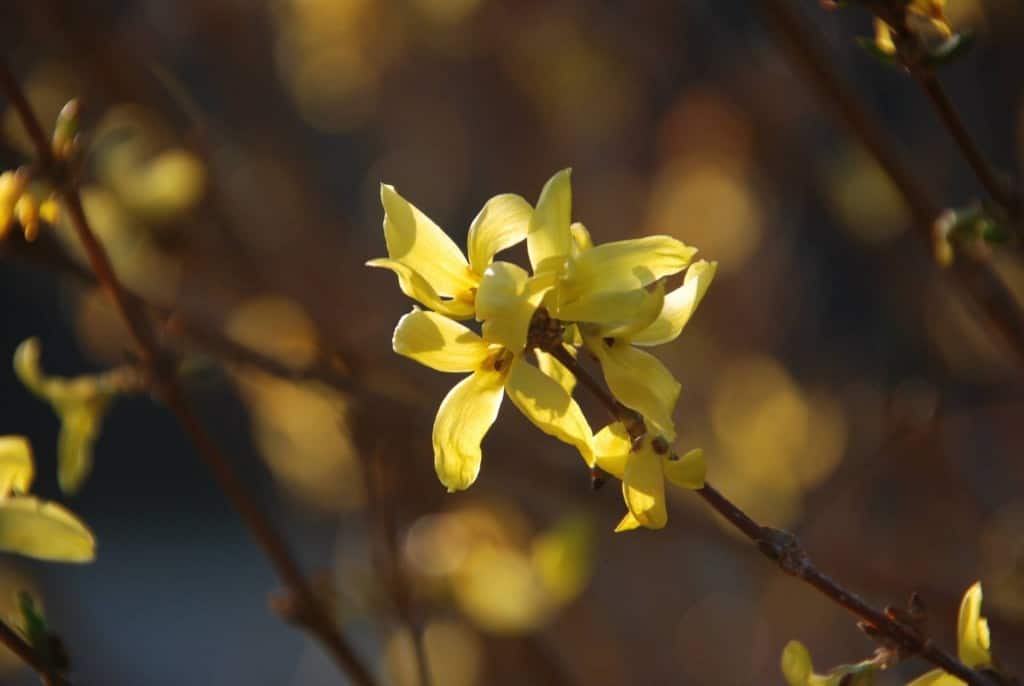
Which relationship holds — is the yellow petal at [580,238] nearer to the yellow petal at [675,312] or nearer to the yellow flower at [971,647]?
the yellow petal at [675,312]

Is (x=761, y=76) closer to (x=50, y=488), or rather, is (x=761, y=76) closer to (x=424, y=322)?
(x=424, y=322)

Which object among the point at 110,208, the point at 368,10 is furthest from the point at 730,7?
the point at 110,208

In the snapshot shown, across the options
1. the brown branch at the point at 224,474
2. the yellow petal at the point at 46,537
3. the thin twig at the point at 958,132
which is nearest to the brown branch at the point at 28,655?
the yellow petal at the point at 46,537

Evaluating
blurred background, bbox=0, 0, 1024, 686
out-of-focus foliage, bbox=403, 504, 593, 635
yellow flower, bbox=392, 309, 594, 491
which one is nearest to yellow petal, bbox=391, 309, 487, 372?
yellow flower, bbox=392, 309, 594, 491

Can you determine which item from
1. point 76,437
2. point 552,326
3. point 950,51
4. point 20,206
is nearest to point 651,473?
point 552,326

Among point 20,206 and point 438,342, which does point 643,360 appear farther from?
point 20,206

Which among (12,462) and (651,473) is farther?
(12,462)
